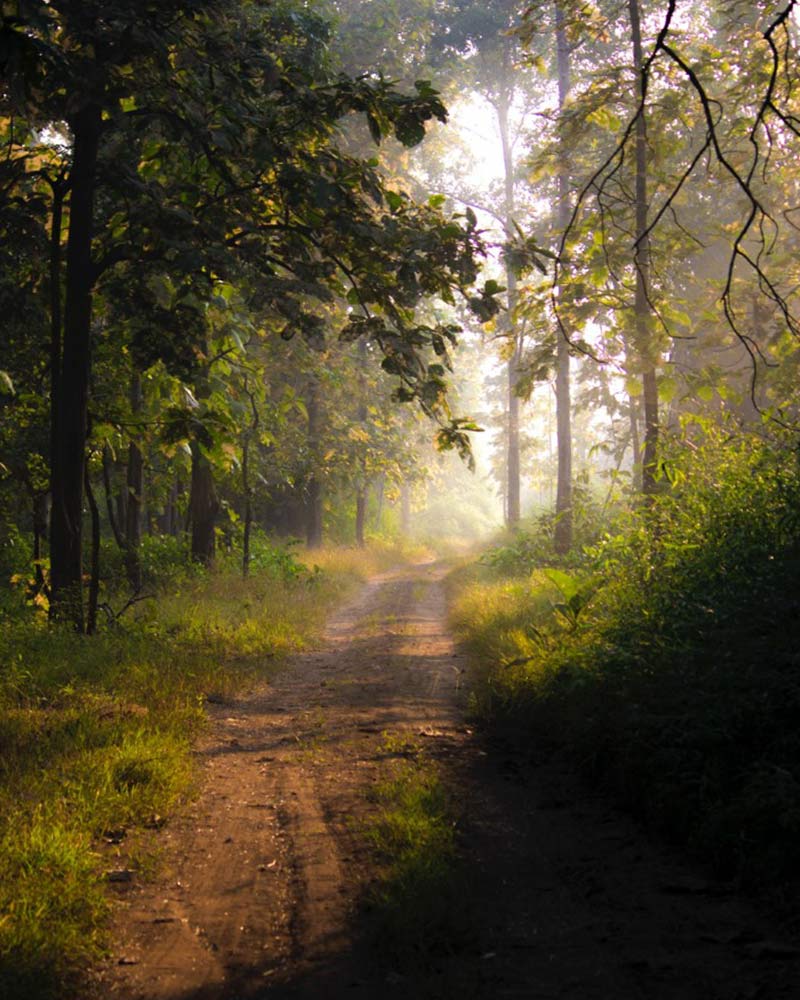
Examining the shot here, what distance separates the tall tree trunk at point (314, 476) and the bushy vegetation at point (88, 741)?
1079cm

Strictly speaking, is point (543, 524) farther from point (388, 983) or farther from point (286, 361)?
point (388, 983)

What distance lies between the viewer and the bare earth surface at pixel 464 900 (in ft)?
10.1

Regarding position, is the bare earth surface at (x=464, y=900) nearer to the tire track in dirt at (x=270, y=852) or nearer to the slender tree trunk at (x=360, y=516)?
the tire track in dirt at (x=270, y=852)

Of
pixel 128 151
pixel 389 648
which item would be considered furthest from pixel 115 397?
pixel 389 648

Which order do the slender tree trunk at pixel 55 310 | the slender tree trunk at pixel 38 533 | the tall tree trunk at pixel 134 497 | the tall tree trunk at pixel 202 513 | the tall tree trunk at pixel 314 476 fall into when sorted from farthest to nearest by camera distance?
the tall tree trunk at pixel 314 476
the tall tree trunk at pixel 202 513
the tall tree trunk at pixel 134 497
the slender tree trunk at pixel 38 533
the slender tree trunk at pixel 55 310

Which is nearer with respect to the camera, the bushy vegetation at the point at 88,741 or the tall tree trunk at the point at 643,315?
the bushy vegetation at the point at 88,741

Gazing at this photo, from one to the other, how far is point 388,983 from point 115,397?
28.8 ft

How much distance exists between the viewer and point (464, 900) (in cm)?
370

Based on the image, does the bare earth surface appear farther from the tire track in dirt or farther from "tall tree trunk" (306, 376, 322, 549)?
"tall tree trunk" (306, 376, 322, 549)

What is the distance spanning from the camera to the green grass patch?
3367 mm

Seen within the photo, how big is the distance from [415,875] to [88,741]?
9.17 feet

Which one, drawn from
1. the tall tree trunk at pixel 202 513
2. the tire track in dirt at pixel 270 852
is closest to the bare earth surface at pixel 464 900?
the tire track in dirt at pixel 270 852

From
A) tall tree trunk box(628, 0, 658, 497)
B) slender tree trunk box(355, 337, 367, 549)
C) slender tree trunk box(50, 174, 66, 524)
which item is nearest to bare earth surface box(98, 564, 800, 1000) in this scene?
slender tree trunk box(50, 174, 66, 524)

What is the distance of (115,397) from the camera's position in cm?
1028
